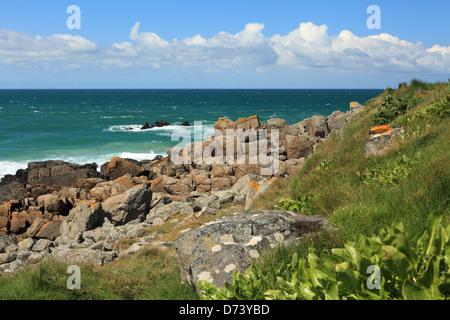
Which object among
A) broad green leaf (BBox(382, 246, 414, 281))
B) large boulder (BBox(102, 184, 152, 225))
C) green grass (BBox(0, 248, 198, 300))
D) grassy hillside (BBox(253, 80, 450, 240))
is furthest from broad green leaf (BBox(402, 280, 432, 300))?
large boulder (BBox(102, 184, 152, 225))

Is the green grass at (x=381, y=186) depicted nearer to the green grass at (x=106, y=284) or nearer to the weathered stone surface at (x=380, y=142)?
the weathered stone surface at (x=380, y=142)

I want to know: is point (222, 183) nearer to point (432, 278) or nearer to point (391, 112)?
point (391, 112)

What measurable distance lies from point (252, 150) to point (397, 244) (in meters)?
28.3

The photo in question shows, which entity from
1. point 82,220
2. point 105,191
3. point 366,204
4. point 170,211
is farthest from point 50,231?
point 366,204

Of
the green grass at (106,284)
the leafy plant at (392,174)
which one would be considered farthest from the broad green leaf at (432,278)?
the leafy plant at (392,174)

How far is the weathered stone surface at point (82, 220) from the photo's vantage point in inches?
762

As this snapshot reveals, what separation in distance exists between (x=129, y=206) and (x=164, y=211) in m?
2.90

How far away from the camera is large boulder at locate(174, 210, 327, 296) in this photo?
16.6 feet

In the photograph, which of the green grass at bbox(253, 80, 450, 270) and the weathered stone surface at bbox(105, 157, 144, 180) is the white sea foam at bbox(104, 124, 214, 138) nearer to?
the weathered stone surface at bbox(105, 157, 144, 180)

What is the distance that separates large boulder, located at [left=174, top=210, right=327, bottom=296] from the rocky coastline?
16mm

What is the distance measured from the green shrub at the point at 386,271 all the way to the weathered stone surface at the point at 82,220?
18.4 m
